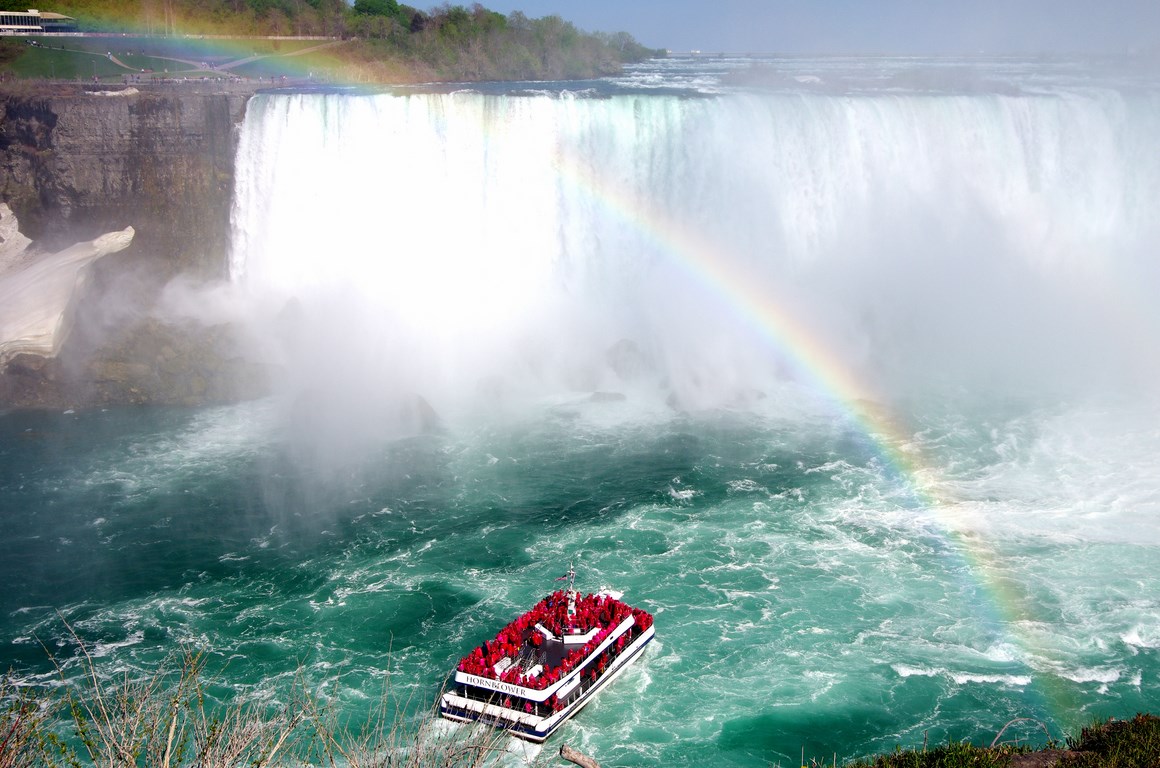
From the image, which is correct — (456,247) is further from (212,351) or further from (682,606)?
(682,606)

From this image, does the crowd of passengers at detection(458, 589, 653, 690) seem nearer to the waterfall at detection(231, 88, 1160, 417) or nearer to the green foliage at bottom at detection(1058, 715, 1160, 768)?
the green foliage at bottom at detection(1058, 715, 1160, 768)

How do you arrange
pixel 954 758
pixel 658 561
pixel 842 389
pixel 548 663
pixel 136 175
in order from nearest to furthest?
pixel 954 758, pixel 548 663, pixel 658 561, pixel 842 389, pixel 136 175

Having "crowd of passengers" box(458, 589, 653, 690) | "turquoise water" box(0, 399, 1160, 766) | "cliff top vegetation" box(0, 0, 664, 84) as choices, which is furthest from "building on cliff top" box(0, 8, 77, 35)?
"crowd of passengers" box(458, 589, 653, 690)

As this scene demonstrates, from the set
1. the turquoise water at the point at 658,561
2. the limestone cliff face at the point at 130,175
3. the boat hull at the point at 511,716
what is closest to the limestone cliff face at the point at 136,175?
the limestone cliff face at the point at 130,175

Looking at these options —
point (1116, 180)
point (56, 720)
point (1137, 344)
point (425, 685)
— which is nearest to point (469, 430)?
point (425, 685)

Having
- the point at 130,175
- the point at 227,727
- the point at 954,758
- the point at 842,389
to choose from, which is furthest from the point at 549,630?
the point at 130,175

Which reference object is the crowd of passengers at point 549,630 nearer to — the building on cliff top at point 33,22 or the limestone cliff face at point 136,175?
the limestone cliff face at point 136,175

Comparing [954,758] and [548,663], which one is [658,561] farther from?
[954,758]
